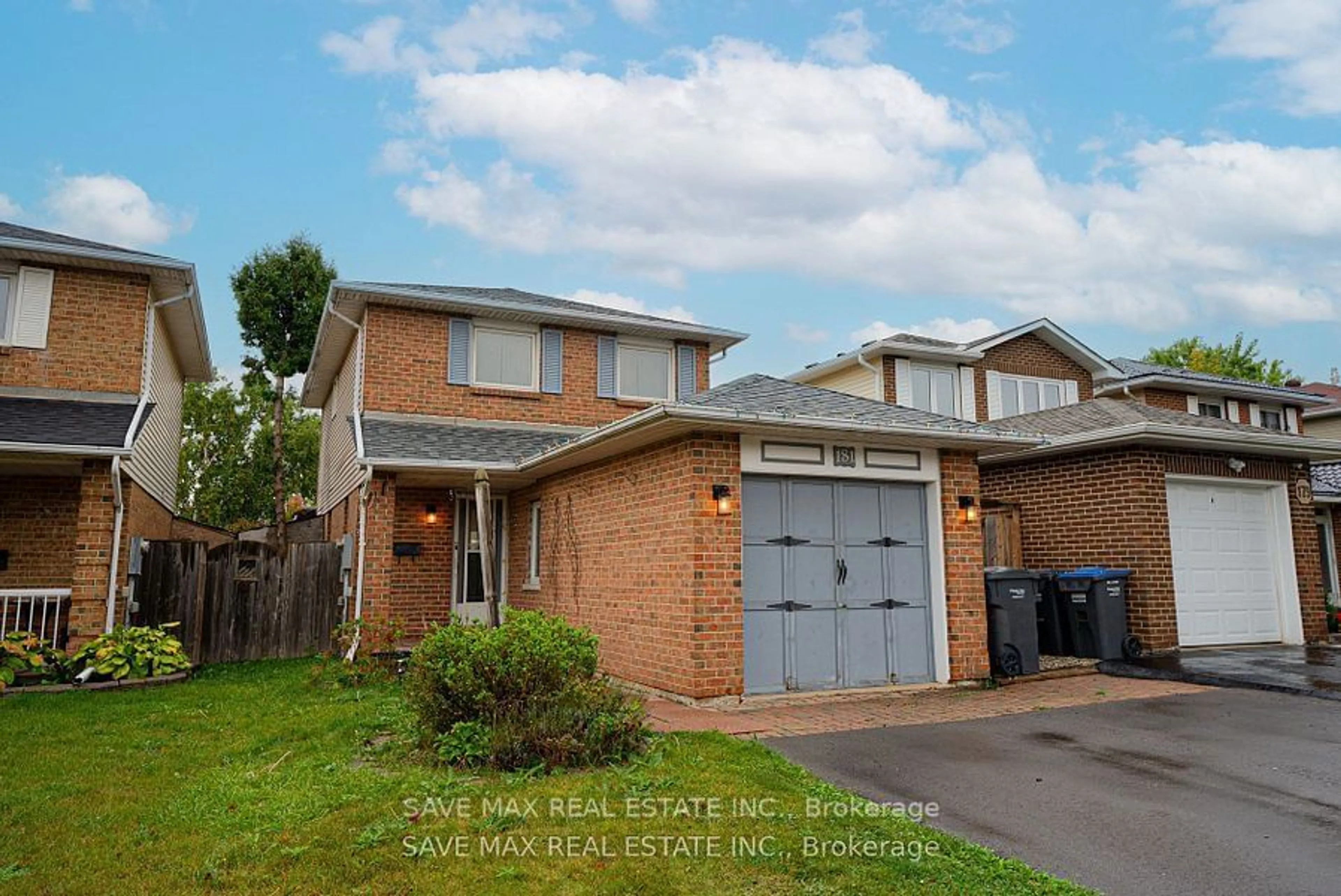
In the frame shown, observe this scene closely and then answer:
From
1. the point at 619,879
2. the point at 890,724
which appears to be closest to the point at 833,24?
the point at 890,724

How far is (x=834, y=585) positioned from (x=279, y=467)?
1542cm

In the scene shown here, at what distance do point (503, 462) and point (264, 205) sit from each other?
1169 centimetres

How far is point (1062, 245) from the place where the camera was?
70.5 feet

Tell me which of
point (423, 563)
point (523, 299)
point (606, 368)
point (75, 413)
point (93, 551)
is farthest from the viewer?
point (523, 299)

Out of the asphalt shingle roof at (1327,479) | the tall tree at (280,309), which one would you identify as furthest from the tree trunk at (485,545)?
the asphalt shingle roof at (1327,479)

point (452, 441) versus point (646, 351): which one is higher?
point (646, 351)

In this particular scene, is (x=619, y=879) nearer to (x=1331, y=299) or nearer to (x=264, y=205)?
(x=264, y=205)

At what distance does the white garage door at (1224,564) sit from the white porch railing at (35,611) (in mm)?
14403

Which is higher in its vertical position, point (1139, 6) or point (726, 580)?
point (1139, 6)

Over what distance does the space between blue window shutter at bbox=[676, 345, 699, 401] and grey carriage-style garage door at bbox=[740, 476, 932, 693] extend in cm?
640

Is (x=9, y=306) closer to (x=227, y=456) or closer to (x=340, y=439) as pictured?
(x=340, y=439)

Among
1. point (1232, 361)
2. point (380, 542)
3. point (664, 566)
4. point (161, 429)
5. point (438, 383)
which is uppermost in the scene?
point (1232, 361)

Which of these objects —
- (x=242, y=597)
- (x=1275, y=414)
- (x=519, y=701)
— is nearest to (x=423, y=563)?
(x=242, y=597)

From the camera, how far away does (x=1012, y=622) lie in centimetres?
934
